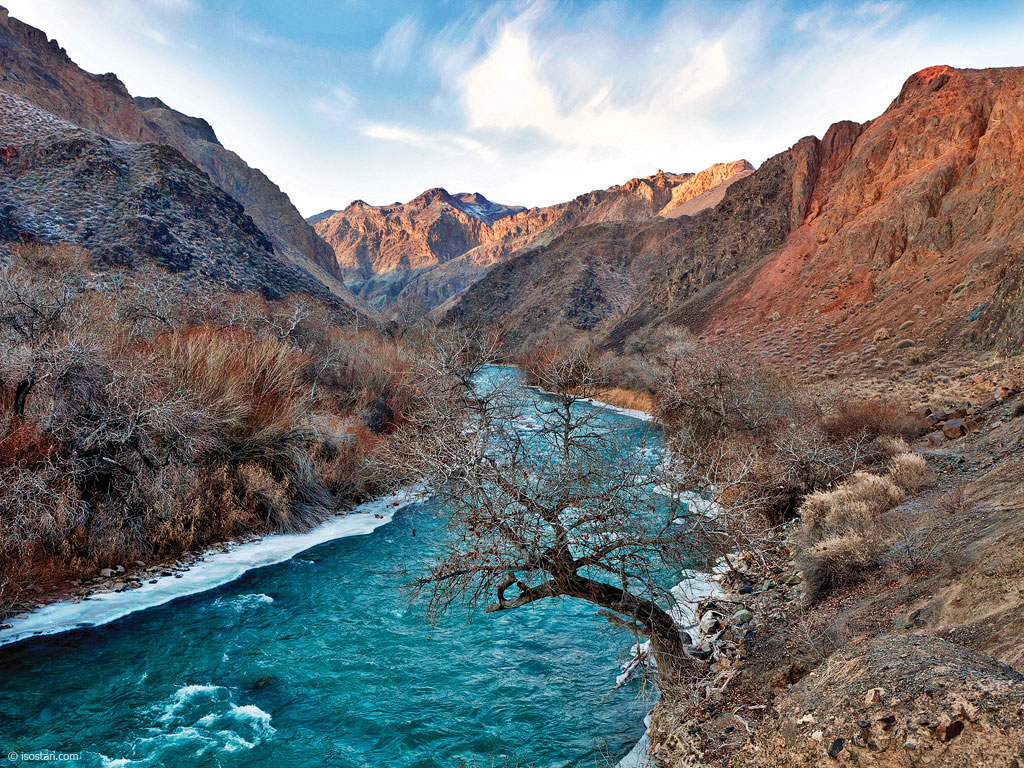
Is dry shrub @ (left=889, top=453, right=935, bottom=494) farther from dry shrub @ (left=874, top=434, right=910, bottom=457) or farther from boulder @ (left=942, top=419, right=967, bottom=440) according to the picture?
boulder @ (left=942, top=419, right=967, bottom=440)

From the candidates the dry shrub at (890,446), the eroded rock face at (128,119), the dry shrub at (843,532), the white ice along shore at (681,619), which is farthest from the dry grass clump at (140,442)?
the eroded rock face at (128,119)

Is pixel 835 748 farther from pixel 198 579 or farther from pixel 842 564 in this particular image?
pixel 198 579

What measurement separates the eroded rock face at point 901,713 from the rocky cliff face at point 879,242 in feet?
60.4

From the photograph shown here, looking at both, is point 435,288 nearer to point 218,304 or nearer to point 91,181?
point 91,181

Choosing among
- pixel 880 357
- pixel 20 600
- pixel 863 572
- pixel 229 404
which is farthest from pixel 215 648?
pixel 880 357

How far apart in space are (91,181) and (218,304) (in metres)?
19.9

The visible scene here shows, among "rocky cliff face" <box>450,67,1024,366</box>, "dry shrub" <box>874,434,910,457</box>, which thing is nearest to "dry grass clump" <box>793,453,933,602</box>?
"dry shrub" <box>874,434,910,457</box>

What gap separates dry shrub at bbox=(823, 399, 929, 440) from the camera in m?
13.1

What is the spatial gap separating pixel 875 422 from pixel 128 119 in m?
80.9

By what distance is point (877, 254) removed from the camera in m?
30.3

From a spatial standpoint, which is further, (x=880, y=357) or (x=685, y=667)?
(x=880, y=357)

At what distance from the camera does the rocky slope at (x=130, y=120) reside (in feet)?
164

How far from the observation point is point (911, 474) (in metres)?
9.24

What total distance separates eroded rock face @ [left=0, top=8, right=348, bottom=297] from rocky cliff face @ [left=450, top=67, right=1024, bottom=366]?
44.5 meters
